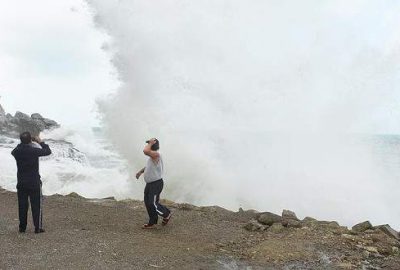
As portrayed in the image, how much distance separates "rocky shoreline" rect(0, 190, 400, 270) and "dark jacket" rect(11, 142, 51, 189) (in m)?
0.86

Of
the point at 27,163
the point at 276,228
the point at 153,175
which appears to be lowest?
the point at 276,228

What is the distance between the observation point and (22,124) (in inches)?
1500

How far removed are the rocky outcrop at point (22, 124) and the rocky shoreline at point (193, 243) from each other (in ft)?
90.9

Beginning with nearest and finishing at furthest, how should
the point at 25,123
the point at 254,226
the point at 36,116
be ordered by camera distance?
the point at 254,226 < the point at 25,123 < the point at 36,116

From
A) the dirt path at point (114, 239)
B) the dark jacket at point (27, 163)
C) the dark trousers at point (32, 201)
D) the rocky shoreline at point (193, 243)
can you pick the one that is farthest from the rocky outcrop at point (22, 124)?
the dark jacket at point (27, 163)

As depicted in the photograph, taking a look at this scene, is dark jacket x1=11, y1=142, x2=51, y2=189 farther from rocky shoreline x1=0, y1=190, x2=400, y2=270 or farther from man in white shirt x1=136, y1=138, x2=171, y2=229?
man in white shirt x1=136, y1=138, x2=171, y2=229

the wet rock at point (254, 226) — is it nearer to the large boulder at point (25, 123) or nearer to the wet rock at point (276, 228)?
the wet rock at point (276, 228)

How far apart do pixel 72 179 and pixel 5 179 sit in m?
2.43

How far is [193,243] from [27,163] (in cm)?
290

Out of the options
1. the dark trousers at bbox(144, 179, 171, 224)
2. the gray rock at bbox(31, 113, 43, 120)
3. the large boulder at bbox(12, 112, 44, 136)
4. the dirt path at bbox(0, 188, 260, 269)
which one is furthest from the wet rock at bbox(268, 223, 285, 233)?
the gray rock at bbox(31, 113, 43, 120)

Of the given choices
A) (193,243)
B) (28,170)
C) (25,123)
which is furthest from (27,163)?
(25,123)

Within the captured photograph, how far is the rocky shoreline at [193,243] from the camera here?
19.5 ft

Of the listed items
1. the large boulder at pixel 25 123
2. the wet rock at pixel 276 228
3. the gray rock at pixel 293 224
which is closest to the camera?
the wet rock at pixel 276 228

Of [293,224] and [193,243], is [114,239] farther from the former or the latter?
[293,224]
